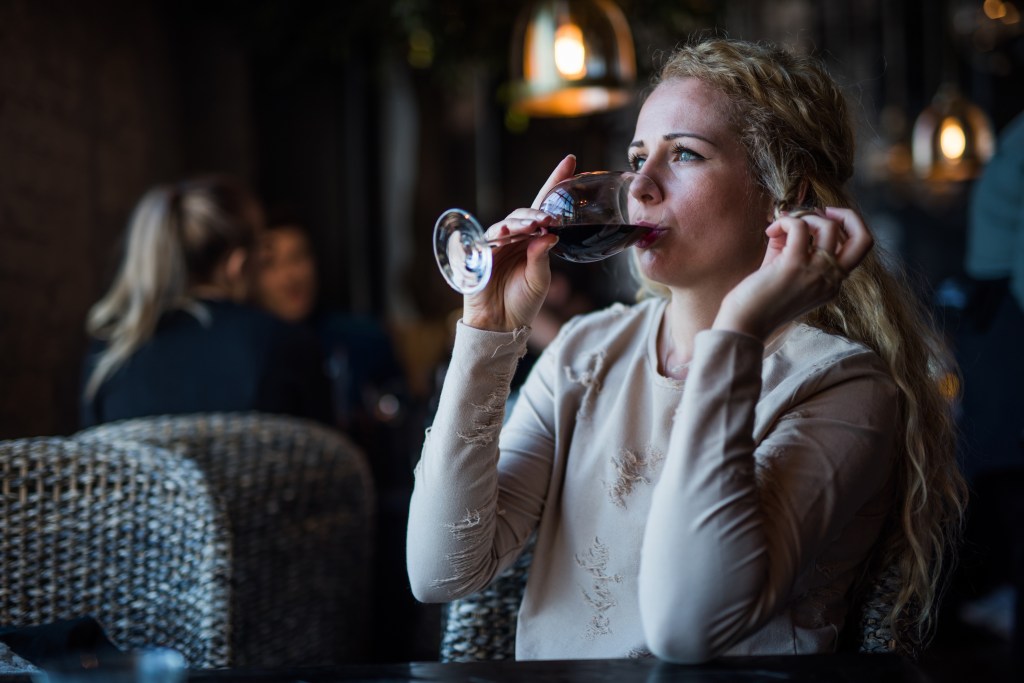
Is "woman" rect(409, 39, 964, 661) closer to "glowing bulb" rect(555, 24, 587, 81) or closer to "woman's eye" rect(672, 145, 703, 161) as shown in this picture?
"woman's eye" rect(672, 145, 703, 161)

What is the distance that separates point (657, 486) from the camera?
3.32ft

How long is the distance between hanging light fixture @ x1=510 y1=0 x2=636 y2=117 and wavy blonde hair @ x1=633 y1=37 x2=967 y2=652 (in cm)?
133

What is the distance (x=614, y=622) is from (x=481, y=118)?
5155 millimetres

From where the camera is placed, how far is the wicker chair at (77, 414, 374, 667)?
5.66ft

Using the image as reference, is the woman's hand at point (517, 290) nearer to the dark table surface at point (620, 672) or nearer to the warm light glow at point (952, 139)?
the dark table surface at point (620, 672)

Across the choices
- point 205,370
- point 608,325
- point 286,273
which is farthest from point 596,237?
point 286,273

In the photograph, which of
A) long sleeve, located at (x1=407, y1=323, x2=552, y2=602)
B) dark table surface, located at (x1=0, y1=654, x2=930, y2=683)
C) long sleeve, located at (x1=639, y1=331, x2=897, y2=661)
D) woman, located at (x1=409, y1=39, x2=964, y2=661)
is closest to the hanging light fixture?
woman, located at (x1=409, y1=39, x2=964, y2=661)

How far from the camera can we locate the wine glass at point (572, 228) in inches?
45.9

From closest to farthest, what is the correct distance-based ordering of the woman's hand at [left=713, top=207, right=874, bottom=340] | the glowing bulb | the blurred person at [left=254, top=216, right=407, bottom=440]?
the woman's hand at [left=713, top=207, right=874, bottom=340] → the glowing bulb → the blurred person at [left=254, top=216, right=407, bottom=440]

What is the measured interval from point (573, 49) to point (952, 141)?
84.8 inches

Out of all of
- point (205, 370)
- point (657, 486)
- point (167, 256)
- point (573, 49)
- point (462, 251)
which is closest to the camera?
point (657, 486)

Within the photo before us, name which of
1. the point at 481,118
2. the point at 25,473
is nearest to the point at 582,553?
the point at 25,473

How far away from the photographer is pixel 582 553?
1.27m

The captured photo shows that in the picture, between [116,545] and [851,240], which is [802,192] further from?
[116,545]
